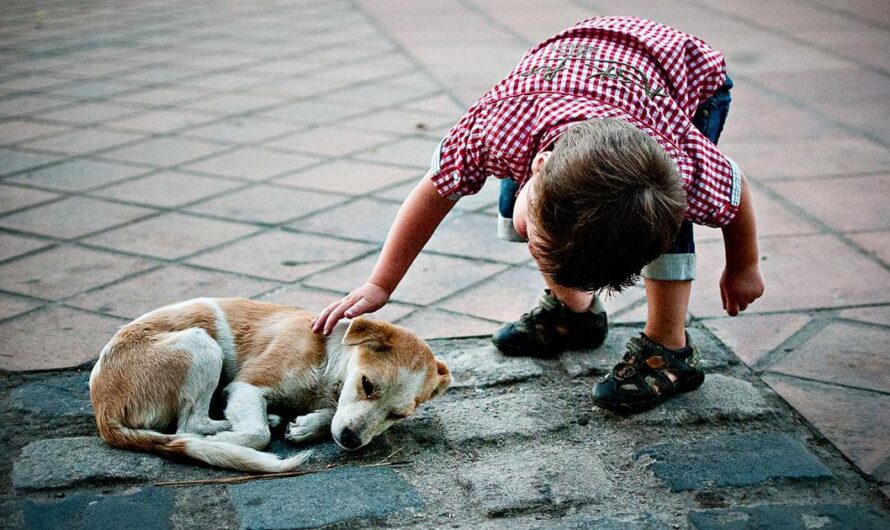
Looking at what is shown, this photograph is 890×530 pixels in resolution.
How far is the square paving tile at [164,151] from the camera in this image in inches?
195

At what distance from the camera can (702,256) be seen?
149 inches

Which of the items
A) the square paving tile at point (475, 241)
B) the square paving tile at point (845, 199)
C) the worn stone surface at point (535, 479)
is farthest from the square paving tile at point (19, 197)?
the square paving tile at point (845, 199)

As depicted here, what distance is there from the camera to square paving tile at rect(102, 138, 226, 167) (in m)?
4.96

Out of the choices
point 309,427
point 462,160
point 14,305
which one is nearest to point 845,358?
point 462,160

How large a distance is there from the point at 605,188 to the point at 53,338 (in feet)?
6.15

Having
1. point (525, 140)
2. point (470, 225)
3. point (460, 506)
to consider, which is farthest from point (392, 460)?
point (470, 225)

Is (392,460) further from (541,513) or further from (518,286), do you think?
(518,286)

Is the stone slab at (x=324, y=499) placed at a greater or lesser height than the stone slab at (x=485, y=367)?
greater

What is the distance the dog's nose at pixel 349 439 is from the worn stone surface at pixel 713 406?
759mm

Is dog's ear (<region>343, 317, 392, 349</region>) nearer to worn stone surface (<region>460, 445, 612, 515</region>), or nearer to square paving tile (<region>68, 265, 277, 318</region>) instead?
worn stone surface (<region>460, 445, 612, 515</region>)

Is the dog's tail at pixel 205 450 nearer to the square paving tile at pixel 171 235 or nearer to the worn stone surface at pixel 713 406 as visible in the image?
the worn stone surface at pixel 713 406

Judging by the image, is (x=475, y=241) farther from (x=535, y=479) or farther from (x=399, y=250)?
(x=535, y=479)

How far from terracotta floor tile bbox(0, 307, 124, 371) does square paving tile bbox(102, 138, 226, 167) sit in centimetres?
181

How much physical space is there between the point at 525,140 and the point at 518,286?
1.17m
